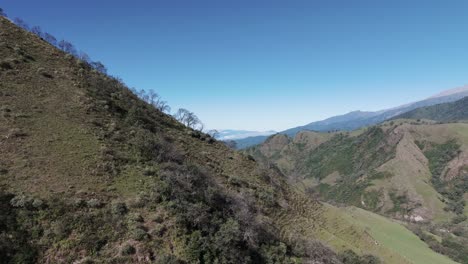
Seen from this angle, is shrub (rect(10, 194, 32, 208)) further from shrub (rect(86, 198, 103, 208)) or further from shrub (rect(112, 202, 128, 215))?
shrub (rect(112, 202, 128, 215))

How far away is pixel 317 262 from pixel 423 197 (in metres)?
183

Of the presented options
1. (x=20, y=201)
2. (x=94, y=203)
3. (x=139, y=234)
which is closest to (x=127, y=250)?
(x=139, y=234)

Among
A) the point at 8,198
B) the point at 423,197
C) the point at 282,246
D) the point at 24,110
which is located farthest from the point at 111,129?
the point at 423,197

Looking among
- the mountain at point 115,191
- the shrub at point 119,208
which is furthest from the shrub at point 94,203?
the shrub at point 119,208

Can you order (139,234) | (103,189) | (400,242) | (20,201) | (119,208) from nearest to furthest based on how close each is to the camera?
(20,201) < (139,234) < (119,208) < (103,189) < (400,242)

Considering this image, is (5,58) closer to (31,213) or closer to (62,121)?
(62,121)

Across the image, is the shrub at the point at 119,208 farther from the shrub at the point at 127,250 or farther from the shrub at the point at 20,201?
the shrub at the point at 20,201

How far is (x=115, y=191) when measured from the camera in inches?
1080

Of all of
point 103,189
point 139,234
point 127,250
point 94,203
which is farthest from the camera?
point 103,189

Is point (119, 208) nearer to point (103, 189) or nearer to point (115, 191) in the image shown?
point (115, 191)

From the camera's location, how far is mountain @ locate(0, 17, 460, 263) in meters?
22.1

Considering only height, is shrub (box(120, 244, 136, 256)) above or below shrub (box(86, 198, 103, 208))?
below

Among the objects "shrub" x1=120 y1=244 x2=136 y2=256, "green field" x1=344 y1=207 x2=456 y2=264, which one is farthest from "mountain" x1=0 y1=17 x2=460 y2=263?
"green field" x1=344 y1=207 x2=456 y2=264

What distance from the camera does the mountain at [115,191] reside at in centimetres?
2210
